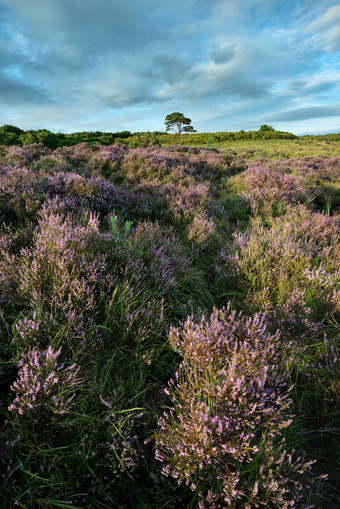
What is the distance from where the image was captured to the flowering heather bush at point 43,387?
1406 mm

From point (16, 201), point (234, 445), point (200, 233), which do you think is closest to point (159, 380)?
point (234, 445)

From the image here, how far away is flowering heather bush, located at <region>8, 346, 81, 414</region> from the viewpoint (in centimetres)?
141

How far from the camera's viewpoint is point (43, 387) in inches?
56.8

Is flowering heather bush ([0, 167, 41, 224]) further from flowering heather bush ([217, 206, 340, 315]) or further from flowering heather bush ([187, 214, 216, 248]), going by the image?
flowering heather bush ([217, 206, 340, 315])

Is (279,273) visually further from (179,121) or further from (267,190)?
(179,121)

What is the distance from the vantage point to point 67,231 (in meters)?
2.73

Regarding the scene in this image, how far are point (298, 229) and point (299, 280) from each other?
1.98 metres

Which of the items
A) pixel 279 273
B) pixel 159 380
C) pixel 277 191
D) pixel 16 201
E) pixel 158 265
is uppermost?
pixel 16 201

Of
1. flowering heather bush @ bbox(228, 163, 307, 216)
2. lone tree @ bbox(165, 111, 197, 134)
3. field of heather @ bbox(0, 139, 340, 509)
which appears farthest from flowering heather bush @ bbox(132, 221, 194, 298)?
lone tree @ bbox(165, 111, 197, 134)

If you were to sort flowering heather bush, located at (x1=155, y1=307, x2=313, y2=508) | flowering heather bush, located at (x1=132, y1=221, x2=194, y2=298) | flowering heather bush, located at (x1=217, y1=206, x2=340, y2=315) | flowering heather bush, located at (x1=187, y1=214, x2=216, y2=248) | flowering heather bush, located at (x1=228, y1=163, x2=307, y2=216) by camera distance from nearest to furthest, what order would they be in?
1. flowering heather bush, located at (x1=155, y1=307, x2=313, y2=508)
2. flowering heather bush, located at (x1=132, y1=221, x2=194, y2=298)
3. flowering heather bush, located at (x1=217, y1=206, x2=340, y2=315)
4. flowering heather bush, located at (x1=187, y1=214, x2=216, y2=248)
5. flowering heather bush, located at (x1=228, y1=163, x2=307, y2=216)

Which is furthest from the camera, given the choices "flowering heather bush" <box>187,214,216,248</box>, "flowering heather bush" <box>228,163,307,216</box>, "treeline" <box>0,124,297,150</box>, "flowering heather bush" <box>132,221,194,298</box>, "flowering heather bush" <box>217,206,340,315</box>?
"treeline" <box>0,124,297,150</box>

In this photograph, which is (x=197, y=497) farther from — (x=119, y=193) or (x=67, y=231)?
(x=119, y=193)

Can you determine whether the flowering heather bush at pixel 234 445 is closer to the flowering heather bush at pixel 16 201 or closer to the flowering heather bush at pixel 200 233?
the flowering heather bush at pixel 200 233

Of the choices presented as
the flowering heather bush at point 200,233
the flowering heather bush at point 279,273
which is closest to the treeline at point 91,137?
the flowering heather bush at point 200,233
